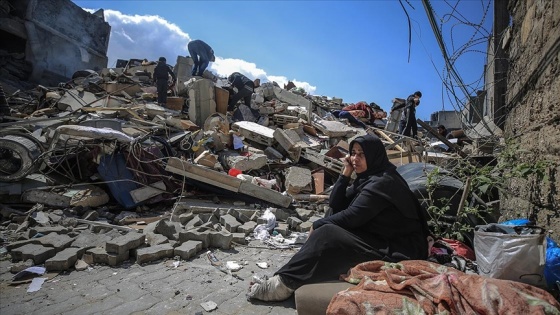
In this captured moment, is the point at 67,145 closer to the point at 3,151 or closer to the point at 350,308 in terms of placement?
the point at 3,151

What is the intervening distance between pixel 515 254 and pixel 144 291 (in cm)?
304

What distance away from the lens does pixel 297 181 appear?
696cm

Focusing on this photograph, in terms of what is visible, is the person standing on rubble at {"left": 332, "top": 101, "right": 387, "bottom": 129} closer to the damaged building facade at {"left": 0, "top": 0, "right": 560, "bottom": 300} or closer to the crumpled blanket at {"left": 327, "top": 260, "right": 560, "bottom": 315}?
the damaged building facade at {"left": 0, "top": 0, "right": 560, "bottom": 300}

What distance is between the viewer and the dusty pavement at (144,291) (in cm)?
276

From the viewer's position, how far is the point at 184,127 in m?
8.68

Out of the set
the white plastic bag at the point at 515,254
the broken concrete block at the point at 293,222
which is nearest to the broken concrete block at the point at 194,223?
the broken concrete block at the point at 293,222

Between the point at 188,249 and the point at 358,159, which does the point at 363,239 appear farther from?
the point at 188,249

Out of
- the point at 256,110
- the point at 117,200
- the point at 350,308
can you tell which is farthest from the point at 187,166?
the point at 256,110

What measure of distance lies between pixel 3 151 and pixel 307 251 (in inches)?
241

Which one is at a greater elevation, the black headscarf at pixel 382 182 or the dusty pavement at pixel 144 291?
the black headscarf at pixel 382 182

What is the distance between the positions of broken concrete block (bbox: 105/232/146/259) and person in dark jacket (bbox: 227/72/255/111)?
794 centimetres

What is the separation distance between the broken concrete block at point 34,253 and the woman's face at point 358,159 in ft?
11.7

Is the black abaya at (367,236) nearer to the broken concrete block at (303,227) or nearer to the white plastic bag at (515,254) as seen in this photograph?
the white plastic bag at (515,254)

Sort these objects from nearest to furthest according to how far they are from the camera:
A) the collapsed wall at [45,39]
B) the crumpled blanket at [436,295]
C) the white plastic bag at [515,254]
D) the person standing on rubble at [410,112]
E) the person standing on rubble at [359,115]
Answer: the crumpled blanket at [436,295] → the white plastic bag at [515,254] → the person standing on rubble at [410,112] → the person standing on rubble at [359,115] → the collapsed wall at [45,39]
